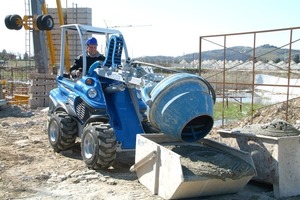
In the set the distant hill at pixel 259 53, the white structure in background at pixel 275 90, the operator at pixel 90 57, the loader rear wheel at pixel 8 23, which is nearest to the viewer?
the operator at pixel 90 57

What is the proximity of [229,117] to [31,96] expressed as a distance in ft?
23.6

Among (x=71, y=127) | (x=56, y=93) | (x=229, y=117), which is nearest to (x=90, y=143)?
(x=71, y=127)

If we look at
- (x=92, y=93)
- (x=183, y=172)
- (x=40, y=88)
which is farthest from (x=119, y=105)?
(x=40, y=88)

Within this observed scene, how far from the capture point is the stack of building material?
15444 millimetres

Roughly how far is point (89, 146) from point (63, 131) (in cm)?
103

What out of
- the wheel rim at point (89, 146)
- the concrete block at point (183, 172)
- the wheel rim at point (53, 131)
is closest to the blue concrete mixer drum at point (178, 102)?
the concrete block at point (183, 172)

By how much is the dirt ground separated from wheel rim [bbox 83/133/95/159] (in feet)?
0.81

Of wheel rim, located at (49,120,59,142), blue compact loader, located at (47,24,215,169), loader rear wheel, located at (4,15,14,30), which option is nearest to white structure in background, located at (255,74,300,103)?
loader rear wheel, located at (4,15,14,30)

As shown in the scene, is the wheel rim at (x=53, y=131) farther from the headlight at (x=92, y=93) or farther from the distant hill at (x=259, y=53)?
the distant hill at (x=259, y=53)

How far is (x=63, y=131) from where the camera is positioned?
7.39 metres

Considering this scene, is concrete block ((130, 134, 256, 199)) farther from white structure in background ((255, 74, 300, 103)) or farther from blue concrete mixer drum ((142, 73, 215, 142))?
white structure in background ((255, 74, 300, 103))

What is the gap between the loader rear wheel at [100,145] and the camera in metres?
6.10

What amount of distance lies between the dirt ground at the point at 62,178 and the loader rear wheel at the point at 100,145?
0.18m

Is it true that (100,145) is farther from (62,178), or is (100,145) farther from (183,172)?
(183,172)
